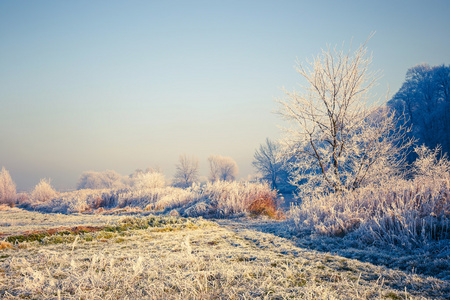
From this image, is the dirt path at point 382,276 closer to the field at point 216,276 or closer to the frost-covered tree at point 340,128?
the field at point 216,276

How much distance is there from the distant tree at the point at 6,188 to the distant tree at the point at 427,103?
42552mm

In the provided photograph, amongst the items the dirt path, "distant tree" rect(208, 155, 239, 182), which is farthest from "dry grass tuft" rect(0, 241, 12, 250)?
"distant tree" rect(208, 155, 239, 182)

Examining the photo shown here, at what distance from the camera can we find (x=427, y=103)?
34281 mm

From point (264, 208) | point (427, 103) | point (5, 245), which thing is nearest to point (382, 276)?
point (5, 245)

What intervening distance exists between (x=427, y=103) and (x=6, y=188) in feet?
163

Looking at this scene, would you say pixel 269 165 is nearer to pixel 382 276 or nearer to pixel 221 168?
pixel 221 168

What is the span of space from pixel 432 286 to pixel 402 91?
45995mm

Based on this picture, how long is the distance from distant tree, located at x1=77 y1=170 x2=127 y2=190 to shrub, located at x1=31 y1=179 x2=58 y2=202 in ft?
126

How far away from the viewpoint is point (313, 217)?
18.2 feet

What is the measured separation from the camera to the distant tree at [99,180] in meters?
61.7

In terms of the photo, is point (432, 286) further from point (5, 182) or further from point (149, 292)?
point (5, 182)

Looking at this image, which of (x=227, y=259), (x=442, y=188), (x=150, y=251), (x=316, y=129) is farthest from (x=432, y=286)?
(x=316, y=129)

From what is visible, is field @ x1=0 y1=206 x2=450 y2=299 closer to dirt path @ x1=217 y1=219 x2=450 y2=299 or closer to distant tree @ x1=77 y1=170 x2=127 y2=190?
dirt path @ x1=217 y1=219 x2=450 y2=299

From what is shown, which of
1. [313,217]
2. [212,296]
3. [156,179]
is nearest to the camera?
[212,296]
